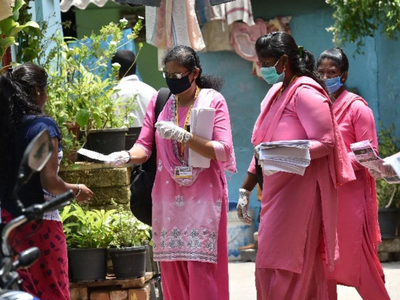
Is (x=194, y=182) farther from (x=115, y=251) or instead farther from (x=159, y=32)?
(x=159, y=32)

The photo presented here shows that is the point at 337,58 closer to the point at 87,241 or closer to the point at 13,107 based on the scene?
the point at 87,241

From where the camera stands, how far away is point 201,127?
6.03 m

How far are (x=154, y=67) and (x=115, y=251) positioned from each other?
301 inches

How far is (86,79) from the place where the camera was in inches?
303

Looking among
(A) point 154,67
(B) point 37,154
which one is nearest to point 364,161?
(B) point 37,154

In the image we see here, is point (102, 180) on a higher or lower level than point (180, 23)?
lower

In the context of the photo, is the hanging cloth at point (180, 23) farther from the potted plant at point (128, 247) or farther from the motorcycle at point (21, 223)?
the motorcycle at point (21, 223)

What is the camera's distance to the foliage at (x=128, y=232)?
7.21 m

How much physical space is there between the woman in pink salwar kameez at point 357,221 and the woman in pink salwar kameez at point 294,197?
971 millimetres

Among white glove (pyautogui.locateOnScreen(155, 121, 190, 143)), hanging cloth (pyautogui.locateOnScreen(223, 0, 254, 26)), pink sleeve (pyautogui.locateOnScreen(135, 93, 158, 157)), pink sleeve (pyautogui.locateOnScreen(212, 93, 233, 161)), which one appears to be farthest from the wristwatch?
hanging cloth (pyautogui.locateOnScreen(223, 0, 254, 26))

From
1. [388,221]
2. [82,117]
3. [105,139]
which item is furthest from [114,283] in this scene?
[388,221]

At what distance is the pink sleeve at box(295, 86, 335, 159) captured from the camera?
5824 mm

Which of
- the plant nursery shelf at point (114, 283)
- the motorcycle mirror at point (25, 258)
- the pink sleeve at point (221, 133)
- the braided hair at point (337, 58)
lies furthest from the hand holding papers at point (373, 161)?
the motorcycle mirror at point (25, 258)

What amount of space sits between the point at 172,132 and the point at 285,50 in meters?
0.84
